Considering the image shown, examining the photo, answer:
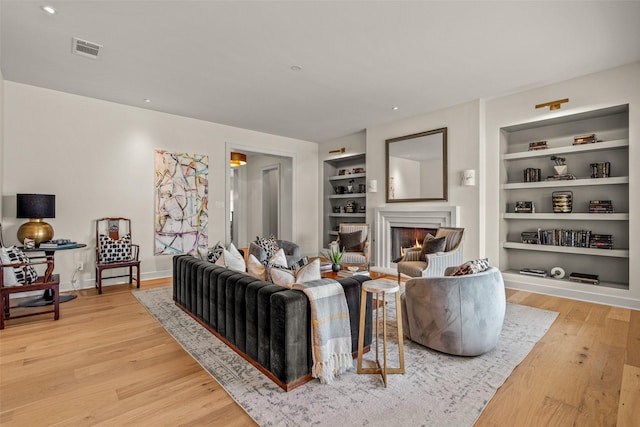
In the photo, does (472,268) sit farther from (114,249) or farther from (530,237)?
(114,249)

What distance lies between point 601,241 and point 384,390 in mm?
3802

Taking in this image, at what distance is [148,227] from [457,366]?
483 cm

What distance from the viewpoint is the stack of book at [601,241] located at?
12.9 ft

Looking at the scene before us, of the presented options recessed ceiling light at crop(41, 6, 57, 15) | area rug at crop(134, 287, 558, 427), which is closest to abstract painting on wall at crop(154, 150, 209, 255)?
recessed ceiling light at crop(41, 6, 57, 15)

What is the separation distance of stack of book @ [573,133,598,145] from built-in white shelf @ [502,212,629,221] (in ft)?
3.07

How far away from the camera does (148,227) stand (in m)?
5.15

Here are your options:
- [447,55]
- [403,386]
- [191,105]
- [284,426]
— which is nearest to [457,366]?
[403,386]

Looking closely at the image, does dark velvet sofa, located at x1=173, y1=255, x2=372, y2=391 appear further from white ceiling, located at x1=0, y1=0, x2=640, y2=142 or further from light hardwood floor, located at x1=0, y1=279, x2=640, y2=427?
white ceiling, located at x1=0, y1=0, x2=640, y2=142

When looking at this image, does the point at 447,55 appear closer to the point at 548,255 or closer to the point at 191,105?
the point at 548,255

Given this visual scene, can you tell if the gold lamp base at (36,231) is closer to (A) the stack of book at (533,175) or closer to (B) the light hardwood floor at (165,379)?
(B) the light hardwood floor at (165,379)

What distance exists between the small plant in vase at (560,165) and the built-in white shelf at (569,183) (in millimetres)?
227

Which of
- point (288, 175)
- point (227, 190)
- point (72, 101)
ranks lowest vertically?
point (227, 190)

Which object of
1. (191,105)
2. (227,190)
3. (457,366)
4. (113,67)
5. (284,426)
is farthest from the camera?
(227,190)

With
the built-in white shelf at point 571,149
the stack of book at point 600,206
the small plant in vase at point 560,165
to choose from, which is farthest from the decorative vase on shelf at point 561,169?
the stack of book at point 600,206
